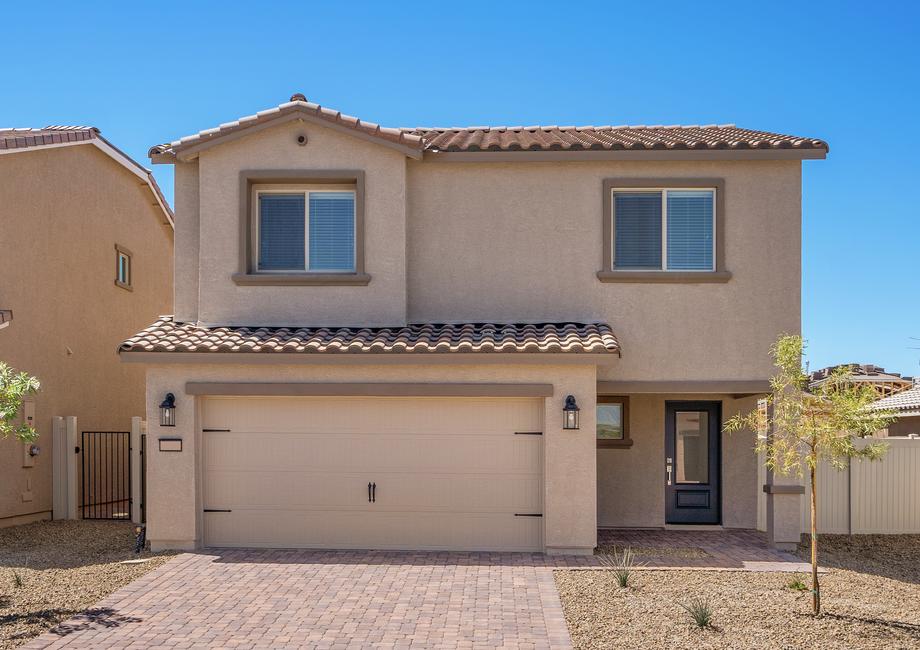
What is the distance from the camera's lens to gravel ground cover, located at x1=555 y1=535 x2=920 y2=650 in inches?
309

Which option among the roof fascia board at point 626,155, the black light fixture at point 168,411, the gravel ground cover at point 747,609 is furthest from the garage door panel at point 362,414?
the roof fascia board at point 626,155

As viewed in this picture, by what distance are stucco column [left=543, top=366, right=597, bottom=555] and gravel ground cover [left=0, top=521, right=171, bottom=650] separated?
553 centimetres

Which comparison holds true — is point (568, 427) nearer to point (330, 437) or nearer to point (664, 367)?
point (664, 367)

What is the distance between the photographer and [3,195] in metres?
14.2

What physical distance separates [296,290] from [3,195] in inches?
232

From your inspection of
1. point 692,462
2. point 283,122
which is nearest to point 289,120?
point 283,122

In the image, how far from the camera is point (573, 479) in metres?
11.6

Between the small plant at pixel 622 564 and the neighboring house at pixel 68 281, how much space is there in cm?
1024

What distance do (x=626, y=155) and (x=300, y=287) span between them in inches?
220

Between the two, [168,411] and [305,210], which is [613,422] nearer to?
[305,210]

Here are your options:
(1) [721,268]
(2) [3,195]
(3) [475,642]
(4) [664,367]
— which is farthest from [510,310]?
(2) [3,195]

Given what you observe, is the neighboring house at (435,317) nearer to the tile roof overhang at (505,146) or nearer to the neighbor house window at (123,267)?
the tile roof overhang at (505,146)

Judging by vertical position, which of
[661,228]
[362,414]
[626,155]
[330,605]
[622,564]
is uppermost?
[626,155]

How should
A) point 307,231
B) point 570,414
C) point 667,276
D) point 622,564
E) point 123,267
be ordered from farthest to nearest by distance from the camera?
point 123,267, point 307,231, point 667,276, point 570,414, point 622,564
